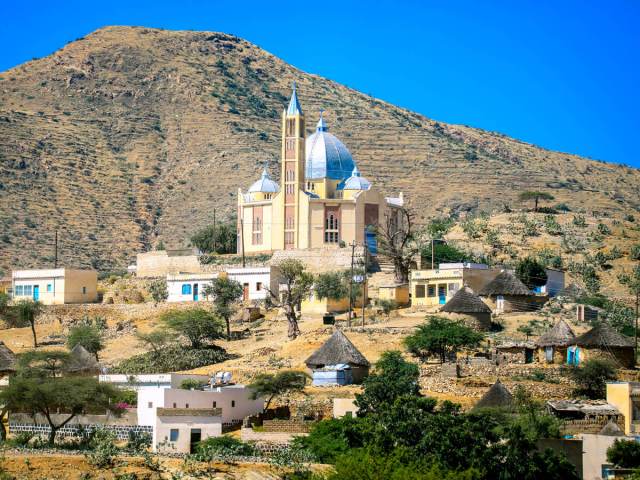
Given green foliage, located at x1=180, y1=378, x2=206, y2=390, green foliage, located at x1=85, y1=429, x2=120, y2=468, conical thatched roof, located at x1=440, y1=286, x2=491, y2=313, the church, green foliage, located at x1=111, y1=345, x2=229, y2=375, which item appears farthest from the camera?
the church

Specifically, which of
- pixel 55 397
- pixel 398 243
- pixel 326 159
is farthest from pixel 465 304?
pixel 326 159

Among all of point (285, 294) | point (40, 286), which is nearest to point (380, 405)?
point (285, 294)

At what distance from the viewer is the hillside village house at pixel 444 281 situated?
76062 millimetres

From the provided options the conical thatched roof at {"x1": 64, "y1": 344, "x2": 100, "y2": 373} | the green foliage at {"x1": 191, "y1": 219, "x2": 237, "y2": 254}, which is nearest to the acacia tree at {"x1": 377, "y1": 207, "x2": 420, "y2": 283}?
the green foliage at {"x1": 191, "y1": 219, "x2": 237, "y2": 254}

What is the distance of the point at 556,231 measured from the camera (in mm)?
95500

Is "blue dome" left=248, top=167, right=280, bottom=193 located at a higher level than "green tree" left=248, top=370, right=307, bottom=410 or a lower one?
higher

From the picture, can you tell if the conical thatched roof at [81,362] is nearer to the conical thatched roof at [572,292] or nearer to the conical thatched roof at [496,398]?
the conical thatched roof at [496,398]

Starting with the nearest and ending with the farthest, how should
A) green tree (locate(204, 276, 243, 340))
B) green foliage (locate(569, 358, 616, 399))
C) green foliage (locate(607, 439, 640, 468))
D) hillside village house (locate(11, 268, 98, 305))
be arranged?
green foliage (locate(607, 439, 640, 468)) < green foliage (locate(569, 358, 616, 399)) < green tree (locate(204, 276, 243, 340)) < hillside village house (locate(11, 268, 98, 305))

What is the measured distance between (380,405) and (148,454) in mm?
9270

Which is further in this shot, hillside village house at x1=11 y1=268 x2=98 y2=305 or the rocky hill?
the rocky hill

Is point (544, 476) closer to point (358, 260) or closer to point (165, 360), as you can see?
point (165, 360)

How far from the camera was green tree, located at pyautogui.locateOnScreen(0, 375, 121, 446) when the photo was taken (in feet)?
170

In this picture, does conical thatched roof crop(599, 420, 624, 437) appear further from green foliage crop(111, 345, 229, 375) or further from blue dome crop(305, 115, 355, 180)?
blue dome crop(305, 115, 355, 180)

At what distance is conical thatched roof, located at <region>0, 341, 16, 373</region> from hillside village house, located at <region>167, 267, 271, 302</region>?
17.4 metres
